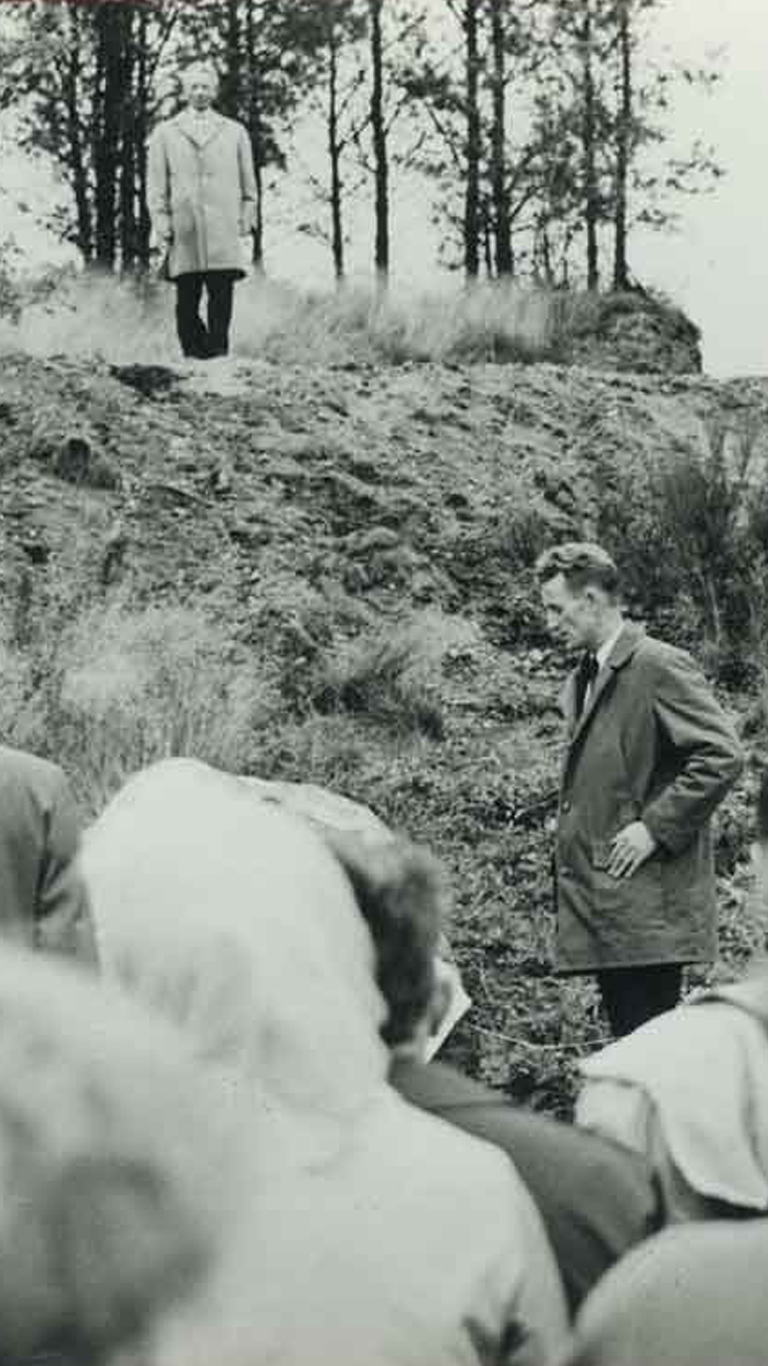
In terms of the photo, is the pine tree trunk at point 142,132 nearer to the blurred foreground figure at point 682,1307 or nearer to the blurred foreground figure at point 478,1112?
the blurred foreground figure at point 478,1112

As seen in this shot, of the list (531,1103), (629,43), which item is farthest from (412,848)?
(629,43)

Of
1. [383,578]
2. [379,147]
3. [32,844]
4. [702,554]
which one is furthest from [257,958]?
[379,147]

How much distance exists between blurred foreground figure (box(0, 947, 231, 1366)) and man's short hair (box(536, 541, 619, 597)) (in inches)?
110

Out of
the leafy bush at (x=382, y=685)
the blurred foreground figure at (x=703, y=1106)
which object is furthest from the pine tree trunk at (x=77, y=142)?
the blurred foreground figure at (x=703, y=1106)

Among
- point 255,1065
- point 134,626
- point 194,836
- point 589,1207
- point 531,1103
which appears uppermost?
point 194,836

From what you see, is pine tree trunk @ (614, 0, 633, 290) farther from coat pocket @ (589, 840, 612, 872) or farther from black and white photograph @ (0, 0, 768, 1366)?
coat pocket @ (589, 840, 612, 872)

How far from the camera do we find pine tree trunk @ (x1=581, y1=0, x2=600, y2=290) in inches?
349

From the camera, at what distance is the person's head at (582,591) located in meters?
4.92

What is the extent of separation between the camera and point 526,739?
817cm

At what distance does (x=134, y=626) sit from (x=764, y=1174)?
20.0 ft

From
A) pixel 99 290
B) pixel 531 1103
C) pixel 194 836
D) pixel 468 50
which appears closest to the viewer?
pixel 194 836

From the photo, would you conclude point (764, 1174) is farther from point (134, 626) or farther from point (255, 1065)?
point (134, 626)

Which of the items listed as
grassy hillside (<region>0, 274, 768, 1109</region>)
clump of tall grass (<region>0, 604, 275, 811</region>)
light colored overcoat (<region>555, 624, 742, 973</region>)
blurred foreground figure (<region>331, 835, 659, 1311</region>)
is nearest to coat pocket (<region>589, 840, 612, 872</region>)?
light colored overcoat (<region>555, 624, 742, 973</region>)

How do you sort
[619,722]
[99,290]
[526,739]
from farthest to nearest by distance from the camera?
[99,290], [526,739], [619,722]
